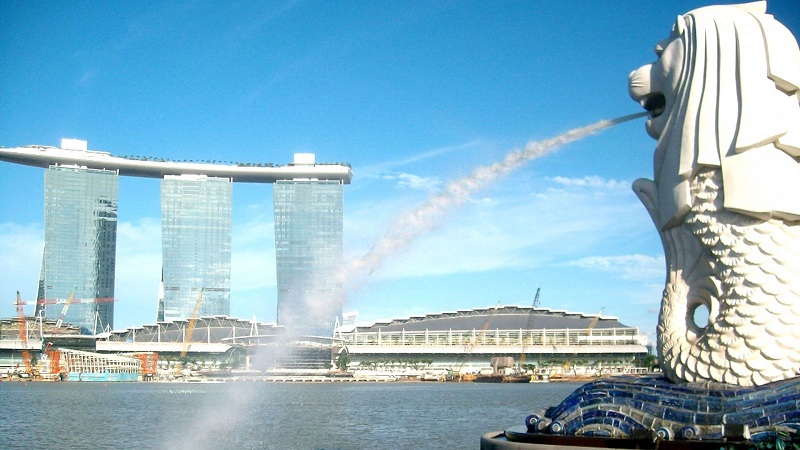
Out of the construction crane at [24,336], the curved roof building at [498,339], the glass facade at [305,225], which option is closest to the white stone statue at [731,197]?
the curved roof building at [498,339]

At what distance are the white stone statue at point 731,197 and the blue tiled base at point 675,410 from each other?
616 mm

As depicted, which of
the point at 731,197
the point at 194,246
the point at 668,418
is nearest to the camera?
the point at 668,418

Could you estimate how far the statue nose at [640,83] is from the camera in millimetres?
17281

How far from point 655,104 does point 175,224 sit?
130275 mm

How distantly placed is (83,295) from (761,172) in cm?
13289

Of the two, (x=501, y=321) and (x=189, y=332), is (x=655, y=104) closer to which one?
(x=501, y=321)

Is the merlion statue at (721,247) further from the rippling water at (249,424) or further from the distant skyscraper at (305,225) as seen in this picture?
the distant skyscraper at (305,225)

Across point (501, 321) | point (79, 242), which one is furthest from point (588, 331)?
point (79, 242)

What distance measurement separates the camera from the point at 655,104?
57.5 ft

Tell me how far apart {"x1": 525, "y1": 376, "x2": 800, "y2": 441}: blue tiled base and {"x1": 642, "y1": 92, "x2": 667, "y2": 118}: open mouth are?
17.0ft

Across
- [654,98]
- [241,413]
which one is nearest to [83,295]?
[241,413]

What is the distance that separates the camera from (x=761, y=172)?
15.3 m

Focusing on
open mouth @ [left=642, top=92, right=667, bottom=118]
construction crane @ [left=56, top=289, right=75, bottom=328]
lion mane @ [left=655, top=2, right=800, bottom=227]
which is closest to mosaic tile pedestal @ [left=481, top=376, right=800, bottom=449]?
lion mane @ [left=655, top=2, right=800, bottom=227]

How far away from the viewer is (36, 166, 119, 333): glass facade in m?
135
